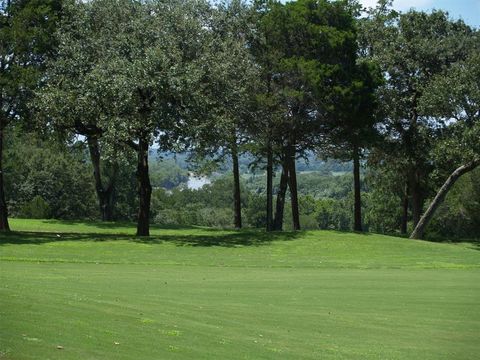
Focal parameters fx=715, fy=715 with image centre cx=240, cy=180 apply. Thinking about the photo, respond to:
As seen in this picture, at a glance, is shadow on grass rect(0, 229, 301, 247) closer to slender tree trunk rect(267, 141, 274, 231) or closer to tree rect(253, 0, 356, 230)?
slender tree trunk rect(267, 141, 274, 231)

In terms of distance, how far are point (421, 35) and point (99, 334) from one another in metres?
47.9

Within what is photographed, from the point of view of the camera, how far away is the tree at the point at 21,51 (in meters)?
40.0

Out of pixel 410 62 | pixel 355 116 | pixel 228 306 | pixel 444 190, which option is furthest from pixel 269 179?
pixel 228 306

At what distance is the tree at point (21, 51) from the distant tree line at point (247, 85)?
3.5 inches

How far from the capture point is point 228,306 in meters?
16.6

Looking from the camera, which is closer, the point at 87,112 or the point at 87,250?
the point at 87,250

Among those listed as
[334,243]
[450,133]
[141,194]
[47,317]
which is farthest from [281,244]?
[47,317]

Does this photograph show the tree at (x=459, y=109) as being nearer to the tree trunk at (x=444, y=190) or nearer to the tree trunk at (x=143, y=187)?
the tree trunk at (x=444, y=190)

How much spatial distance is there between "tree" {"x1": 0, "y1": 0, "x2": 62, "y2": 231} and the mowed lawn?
942cm

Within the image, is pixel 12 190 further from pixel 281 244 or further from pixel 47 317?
pixel 47 317

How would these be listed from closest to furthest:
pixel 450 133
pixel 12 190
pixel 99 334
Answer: pixel 99 334
pixel 450 133
pixel 12 190

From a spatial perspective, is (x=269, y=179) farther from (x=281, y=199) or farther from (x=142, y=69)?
(x=142, y=69)

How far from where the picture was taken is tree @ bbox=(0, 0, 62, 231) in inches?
1574

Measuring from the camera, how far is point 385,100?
176 feet
